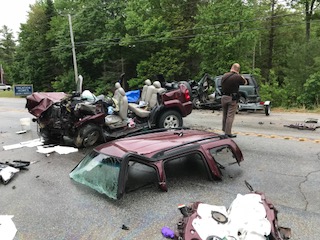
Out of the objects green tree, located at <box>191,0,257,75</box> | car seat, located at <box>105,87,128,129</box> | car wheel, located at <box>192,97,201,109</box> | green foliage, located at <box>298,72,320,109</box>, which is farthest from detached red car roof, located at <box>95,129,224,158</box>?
green tree, located at <box>191,0,257,75</box>

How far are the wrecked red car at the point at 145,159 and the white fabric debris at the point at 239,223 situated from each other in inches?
47.4

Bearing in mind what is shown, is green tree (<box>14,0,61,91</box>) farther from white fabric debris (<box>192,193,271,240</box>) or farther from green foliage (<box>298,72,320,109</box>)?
white fabric debris (<box>192,193,271,240</box>)

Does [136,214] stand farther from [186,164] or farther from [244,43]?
[244,43]

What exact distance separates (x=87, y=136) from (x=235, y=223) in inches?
197

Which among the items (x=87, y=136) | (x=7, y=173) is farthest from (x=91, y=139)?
(x=7, y=173)

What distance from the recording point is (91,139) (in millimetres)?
7402

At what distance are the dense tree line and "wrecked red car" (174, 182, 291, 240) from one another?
15.7 m

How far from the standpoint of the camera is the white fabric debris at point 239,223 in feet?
9.17

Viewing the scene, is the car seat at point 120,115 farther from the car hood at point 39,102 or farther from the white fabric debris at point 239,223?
the white fabric debris at point 239,223

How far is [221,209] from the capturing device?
3.43 meters

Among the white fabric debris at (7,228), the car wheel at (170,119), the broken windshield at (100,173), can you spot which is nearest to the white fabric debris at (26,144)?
the car wheel at (170,119)

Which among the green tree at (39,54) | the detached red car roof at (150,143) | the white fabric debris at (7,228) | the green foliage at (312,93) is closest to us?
the white fabric debris at (7,228)

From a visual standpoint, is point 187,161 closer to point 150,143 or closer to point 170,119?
point 150,143

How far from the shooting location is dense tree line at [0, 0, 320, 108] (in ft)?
74.5
